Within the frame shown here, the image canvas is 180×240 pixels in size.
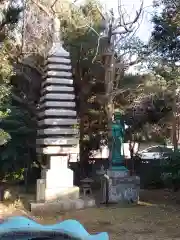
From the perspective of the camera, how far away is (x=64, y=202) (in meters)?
9.20

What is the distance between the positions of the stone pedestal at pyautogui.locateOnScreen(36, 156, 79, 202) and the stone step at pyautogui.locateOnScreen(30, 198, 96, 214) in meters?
0.23

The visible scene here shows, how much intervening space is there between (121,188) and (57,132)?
241 centimetres

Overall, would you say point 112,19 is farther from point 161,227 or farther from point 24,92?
point 161,227

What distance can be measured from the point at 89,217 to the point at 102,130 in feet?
24.1

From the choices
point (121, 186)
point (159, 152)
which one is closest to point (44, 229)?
point (121, 186)

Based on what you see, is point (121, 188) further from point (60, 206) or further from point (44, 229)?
point (44, 229)

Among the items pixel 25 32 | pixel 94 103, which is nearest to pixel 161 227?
pixel 94 103

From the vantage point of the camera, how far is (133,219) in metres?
7.88

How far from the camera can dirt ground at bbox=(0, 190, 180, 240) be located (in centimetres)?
668

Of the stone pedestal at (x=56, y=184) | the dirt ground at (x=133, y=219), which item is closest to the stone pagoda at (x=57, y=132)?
the stone pedestal at (x=56, y=184)

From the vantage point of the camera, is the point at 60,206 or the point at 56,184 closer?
the point at 60,206

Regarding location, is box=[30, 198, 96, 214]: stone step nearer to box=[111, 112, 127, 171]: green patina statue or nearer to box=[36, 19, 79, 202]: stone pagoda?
box=[36, 19, 79, 202]: stone pagoda

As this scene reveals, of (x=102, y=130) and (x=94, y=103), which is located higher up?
(x=94, y=103)

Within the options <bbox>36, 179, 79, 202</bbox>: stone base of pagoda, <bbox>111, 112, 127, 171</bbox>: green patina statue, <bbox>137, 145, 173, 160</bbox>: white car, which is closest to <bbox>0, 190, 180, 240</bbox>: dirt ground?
<bbox>36, 179, 79, 202</bbox>: stone base of pagoda
